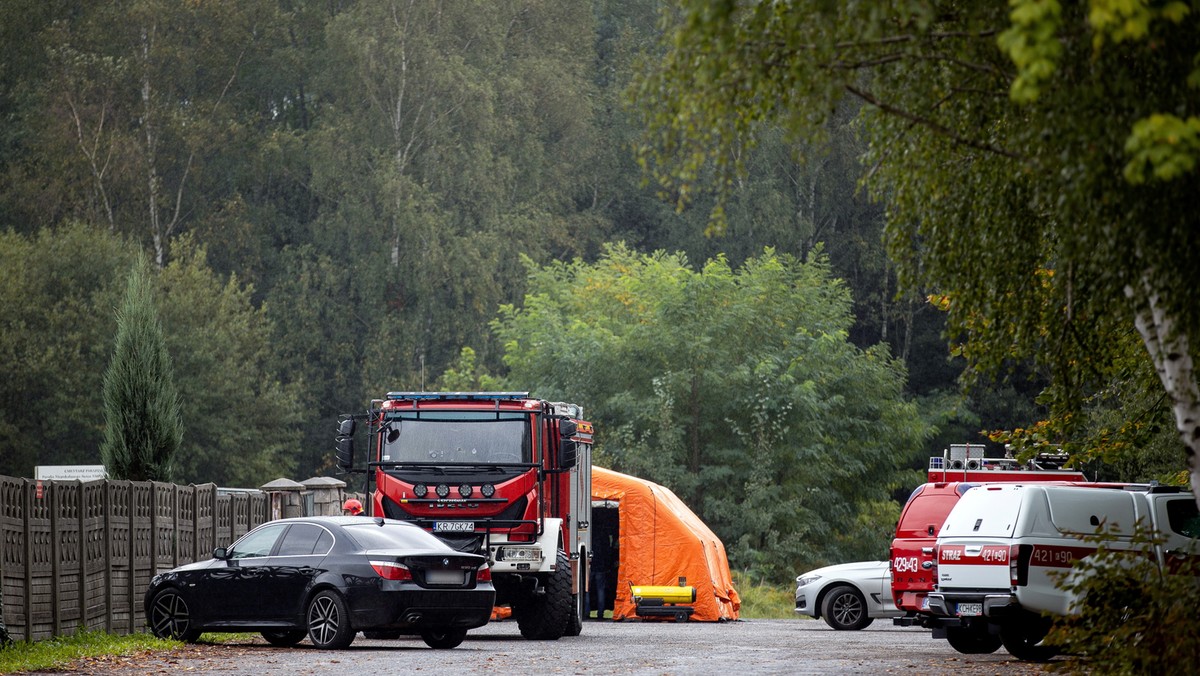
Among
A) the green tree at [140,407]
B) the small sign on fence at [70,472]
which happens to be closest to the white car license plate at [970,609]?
the small sign on fence at [70,472]

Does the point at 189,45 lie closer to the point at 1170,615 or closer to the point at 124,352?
the point at 124,352

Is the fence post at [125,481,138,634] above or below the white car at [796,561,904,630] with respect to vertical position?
above

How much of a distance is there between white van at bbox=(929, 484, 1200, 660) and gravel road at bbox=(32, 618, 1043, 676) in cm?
49

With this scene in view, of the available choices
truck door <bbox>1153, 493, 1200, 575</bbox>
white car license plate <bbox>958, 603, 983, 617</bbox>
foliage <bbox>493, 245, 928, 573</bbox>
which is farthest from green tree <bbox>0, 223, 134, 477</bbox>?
truck door <bbox>1153, 493, 1200, 575</bbox>

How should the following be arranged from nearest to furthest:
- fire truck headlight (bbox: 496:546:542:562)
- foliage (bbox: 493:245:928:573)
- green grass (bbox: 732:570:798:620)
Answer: fire truck headlight (bbox: 496:546:542:562) < green grass (bbox: 732:570:798:620) < foliage (bbox: 493:245:928:573)

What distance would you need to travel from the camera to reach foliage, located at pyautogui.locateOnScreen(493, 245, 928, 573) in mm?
42469

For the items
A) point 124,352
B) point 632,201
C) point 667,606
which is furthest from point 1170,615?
point 632,201

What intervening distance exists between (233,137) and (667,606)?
2984 cm

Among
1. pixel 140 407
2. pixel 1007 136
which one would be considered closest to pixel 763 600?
pixel 140 407

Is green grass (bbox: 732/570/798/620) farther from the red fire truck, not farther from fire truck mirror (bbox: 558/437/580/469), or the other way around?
fire truck mirror (bbox: 558/437/580/469)

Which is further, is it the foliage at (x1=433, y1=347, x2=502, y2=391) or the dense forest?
the foliage at (x1=433, y1=347, x2=502, y2=391)

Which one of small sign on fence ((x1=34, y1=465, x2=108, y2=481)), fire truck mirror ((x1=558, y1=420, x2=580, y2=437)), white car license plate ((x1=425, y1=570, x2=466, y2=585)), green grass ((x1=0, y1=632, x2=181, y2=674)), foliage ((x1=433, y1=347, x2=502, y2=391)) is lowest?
green grass ((x1=0, y1=632, x2=181, y2=674))

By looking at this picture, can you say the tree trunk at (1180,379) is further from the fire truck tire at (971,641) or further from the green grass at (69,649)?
the green grass at (69,649)

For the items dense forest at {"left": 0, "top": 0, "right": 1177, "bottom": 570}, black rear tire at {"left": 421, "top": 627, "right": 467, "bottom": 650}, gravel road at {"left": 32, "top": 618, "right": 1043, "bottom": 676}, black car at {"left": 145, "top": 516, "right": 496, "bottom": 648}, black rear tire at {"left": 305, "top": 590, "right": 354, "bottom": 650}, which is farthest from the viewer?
dense forest at {"left": 0, "top": 0, "right": 1177, "bottom": 570}
